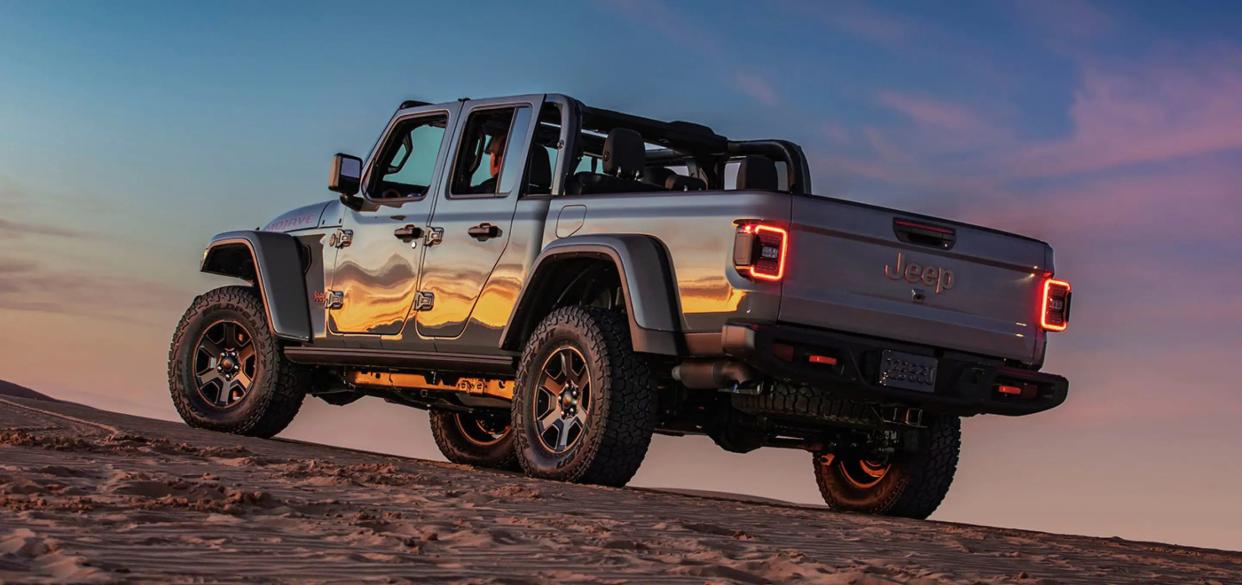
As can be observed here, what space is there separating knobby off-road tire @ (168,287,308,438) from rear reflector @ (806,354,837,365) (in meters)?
4.37

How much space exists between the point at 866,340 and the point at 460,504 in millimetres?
2338

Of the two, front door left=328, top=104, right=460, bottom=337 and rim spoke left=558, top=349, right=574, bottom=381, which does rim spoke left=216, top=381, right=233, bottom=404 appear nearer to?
front door left=328, top=104, right=460, bottom=337

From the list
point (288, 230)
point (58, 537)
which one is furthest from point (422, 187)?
point (58, 537)

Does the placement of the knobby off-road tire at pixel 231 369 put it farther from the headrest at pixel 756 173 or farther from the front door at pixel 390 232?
the headrest at pixel 756 173

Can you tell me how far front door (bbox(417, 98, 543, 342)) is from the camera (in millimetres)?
9070

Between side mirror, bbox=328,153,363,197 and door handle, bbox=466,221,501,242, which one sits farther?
side mirror, bbox=328,153,363,197

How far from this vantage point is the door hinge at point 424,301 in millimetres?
9398

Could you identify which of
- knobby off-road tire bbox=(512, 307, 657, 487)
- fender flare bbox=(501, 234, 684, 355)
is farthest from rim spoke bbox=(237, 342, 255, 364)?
fender flare bbox=(501, 234, 684, 355)

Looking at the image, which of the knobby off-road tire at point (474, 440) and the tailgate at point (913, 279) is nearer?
the tailgate at point (913, 279)

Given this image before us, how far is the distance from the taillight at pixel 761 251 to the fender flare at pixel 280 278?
3.95 m

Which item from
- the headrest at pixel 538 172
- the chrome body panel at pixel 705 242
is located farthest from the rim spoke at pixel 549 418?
the headrest at pixel 538 172

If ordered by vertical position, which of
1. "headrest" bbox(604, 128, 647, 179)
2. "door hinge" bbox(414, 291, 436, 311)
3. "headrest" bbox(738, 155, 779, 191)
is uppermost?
"headrest" bbox(738, 155, 779, 191)

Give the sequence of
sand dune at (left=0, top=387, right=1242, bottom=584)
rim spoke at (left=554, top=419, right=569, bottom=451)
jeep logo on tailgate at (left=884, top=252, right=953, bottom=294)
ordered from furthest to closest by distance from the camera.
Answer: rim spoke at (left=554, top=419, right=569, bottom=451), jeep logo on tailgate at (left=884, top=252, right=953, bottom=294), sand dune at (left=0, top=387, right=1242, bottom=584)

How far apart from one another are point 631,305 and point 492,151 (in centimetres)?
197
